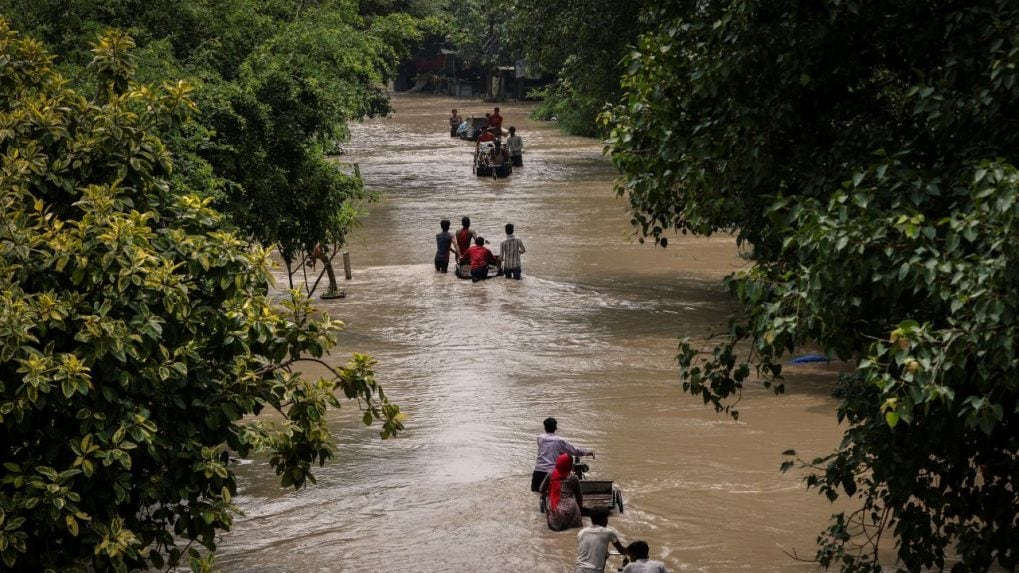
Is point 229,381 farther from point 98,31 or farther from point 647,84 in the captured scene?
point 98,31

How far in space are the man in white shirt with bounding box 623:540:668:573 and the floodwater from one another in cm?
168

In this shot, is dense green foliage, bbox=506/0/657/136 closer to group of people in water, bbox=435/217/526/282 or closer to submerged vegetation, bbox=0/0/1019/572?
group of people in water, bbox=435/217/526/282

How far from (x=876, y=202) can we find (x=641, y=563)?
3196mm

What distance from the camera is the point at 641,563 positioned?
9000 millimetres

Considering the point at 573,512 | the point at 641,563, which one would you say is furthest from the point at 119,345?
the point at 573,512

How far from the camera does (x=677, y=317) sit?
65.9 ft

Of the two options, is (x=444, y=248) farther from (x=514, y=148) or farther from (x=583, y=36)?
(x=514, y=148)

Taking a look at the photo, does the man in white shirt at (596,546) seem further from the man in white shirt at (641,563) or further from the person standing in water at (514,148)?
the person standing in water at (514,148)

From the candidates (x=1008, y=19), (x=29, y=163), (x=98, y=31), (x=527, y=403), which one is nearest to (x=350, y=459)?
(x=527, y=403)

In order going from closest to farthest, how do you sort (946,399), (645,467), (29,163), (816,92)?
(946,399)
(29,163)
(816,92)
(645,467)

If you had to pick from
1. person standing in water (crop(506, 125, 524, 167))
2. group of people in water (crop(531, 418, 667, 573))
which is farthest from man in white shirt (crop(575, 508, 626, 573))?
person standing in water (crop(506, 125, 524, 167))

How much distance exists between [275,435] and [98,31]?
8.39m

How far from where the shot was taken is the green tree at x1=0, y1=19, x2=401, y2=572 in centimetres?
712

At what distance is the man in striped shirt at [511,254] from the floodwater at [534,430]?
1.13 feet
